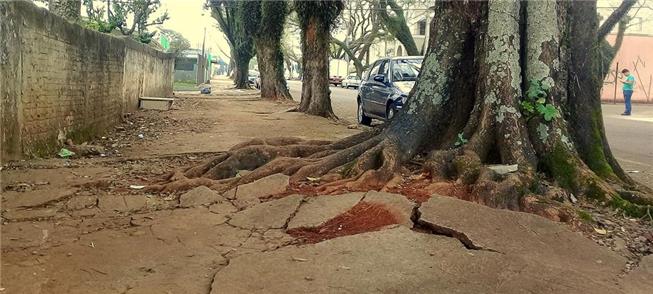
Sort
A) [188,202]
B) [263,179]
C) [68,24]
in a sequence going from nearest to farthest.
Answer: [188,202] → [263,179] → [68,24]

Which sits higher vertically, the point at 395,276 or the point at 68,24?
the point at 68,24

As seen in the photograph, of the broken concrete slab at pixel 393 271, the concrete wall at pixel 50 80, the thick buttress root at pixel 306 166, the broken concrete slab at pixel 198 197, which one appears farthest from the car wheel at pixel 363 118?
the broken concrete slab at pixel 393 271

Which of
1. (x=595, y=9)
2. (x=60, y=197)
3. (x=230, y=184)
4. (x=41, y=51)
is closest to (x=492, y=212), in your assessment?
(x=230, y=184)

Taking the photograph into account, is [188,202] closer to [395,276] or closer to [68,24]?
[395,276]

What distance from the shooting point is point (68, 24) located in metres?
7.23

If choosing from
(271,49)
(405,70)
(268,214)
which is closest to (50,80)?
(268,214)

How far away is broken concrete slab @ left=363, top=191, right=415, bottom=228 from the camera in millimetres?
3826

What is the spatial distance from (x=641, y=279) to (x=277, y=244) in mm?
2142

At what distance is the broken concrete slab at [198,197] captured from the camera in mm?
4574

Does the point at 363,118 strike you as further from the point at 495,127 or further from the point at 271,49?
the point at 271,49

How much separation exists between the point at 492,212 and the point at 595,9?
2713mm

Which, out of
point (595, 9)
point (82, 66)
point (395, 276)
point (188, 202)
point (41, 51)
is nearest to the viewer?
point (395, 276)

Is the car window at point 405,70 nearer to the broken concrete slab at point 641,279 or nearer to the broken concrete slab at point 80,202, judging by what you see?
the broken concrete slab at point 80,202

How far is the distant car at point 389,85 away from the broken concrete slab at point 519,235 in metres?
6.63
